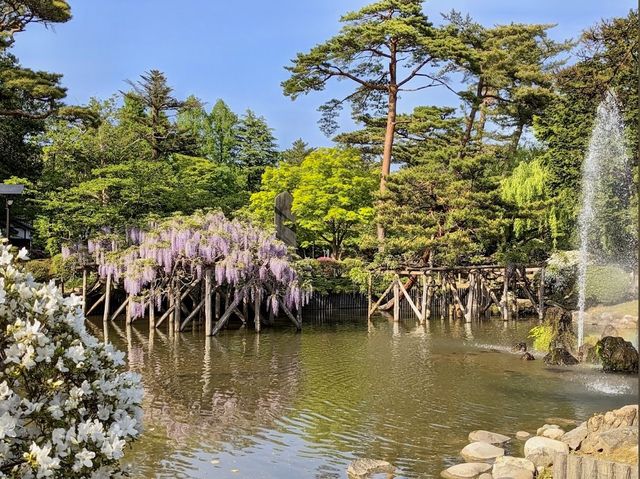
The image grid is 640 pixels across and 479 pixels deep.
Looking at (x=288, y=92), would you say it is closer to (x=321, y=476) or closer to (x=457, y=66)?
(x=457, y=66)

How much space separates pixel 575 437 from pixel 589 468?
103 inches

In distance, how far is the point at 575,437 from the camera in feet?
23.4

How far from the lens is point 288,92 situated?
89.2ft

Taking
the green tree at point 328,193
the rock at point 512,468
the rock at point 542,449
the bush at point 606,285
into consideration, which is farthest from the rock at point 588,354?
the green tree at point 328,193

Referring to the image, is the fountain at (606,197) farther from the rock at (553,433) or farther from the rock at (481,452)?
the rock at (481,452)

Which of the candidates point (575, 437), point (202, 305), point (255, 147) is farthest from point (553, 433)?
point (255, 147)

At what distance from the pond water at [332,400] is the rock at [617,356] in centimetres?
46

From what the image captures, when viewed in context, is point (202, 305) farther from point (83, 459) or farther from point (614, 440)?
point (83, 459)

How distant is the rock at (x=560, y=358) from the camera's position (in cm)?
1381

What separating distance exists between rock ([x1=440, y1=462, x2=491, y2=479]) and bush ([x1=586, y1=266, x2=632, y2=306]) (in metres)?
21.0

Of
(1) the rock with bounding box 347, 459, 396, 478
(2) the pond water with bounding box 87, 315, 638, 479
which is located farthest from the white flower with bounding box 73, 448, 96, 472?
(1) the rock with bounding box 347, 459, 396, 478

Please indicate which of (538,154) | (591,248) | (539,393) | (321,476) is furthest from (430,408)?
(538,154)

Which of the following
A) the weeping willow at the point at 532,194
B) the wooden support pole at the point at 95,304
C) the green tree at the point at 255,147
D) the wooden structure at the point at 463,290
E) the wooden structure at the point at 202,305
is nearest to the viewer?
the wooden structure at the point at 202,305

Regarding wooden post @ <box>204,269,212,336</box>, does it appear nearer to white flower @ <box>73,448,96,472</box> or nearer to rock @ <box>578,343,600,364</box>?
rock @ <box>578,343,600,364</box>
